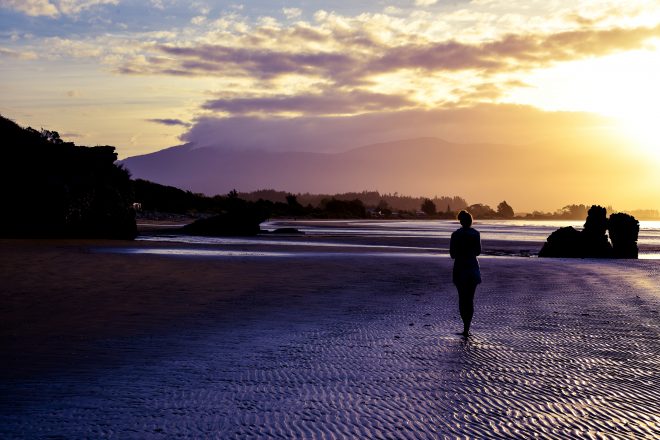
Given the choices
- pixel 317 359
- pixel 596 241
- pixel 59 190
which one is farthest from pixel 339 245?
pixel 317 359

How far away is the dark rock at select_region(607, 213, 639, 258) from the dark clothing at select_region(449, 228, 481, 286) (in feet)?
73.7

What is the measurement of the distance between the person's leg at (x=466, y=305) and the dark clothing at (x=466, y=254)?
0.34 ft

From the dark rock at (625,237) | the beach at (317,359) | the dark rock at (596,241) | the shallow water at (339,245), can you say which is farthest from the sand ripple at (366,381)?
the dark rock at (625,237)

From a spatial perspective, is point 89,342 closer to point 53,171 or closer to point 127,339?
point 127,339

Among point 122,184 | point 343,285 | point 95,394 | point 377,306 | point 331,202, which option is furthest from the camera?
point 331,202

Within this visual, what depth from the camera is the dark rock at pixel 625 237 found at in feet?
99.7

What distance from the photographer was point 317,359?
8031 millimetres

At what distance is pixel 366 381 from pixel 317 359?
1194mm

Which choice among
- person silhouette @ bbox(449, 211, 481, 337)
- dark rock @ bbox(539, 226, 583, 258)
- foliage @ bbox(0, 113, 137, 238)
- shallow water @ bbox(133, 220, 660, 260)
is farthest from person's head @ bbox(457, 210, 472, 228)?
foliage @ bbox(0, 113, 137, 238)

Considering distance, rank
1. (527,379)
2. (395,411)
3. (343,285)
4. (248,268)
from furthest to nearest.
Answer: (248,268) → (343,285) → (527,379) → (395,411)

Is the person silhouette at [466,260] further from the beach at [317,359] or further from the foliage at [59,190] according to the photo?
the foliage at [59,190]

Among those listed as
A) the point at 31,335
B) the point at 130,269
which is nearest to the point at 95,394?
the point at 31,335

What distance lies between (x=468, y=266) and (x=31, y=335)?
6620mm

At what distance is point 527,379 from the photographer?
714cm
